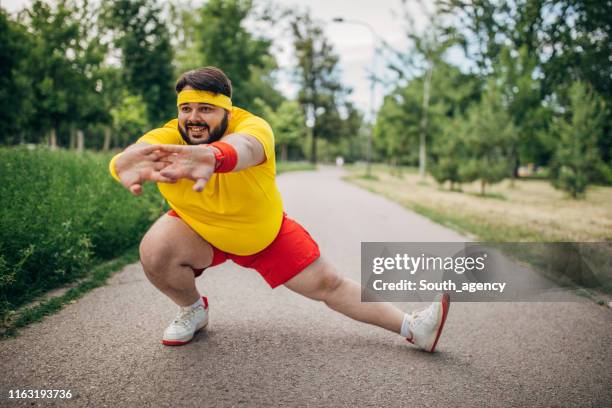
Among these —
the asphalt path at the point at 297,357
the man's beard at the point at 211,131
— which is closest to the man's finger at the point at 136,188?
the man's beard at the point at 211,131

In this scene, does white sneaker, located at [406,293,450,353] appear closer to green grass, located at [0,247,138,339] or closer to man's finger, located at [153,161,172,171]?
man's finger, located at [153,161,172,171]

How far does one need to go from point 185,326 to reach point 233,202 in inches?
40.5

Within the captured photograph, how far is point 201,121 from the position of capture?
7.99ft

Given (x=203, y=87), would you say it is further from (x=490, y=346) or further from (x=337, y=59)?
(x=337, y=59)

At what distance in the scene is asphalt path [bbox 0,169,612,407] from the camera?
2.26 m

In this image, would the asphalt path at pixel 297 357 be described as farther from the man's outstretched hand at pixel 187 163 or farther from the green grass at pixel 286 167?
the green grass at pixel 286 167

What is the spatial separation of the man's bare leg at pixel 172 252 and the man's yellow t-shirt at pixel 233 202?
0.08m

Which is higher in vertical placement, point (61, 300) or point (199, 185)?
point (199, 185)

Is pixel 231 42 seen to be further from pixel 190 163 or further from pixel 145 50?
pixel 190 163

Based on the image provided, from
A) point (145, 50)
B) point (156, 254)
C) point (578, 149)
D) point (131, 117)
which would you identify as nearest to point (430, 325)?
point (156, 254)

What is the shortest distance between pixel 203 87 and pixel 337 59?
198 ft

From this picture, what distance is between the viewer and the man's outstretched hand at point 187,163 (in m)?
1.78

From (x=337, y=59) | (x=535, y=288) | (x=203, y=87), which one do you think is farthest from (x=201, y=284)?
(x=337, y=59)

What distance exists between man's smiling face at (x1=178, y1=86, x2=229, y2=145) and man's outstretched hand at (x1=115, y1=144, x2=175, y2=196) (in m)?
0.52
